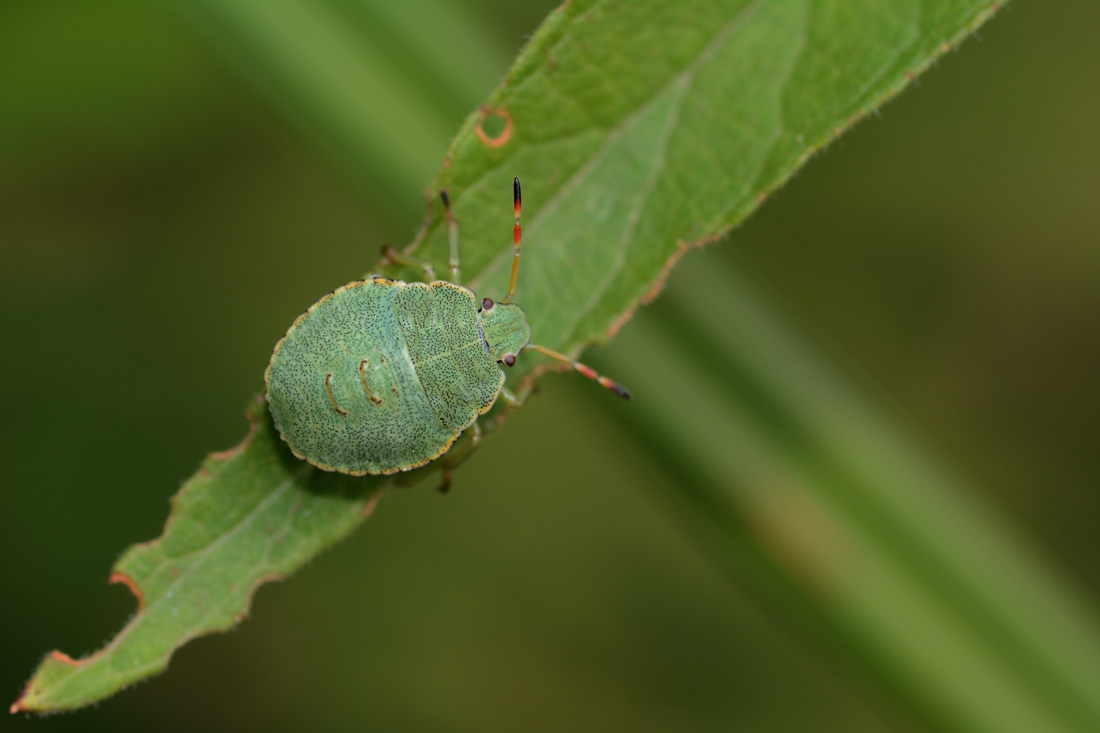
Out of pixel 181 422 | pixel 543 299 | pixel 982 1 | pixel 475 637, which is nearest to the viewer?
pixel 982 1

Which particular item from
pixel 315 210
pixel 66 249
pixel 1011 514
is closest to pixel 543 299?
pixel 315 210

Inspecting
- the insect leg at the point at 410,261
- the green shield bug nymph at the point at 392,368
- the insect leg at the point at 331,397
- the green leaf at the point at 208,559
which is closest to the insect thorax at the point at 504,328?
the green shield bug nymph at the point at 392,368

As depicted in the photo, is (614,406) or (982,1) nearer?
(982,1)

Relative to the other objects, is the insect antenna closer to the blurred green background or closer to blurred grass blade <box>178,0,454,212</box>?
blurred grass blade <box>178,0,454,212</box>

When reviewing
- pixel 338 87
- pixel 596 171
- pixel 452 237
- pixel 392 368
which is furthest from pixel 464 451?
pixel 338 87

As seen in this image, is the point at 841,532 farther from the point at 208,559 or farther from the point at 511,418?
the point at 208,559

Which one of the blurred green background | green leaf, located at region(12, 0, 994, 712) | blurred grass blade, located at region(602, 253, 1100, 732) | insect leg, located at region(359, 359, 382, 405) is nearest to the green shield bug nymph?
insect leg, located at region(359, 359, 382, 405)

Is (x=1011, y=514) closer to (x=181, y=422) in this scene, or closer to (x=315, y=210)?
(x=315, y=210)
